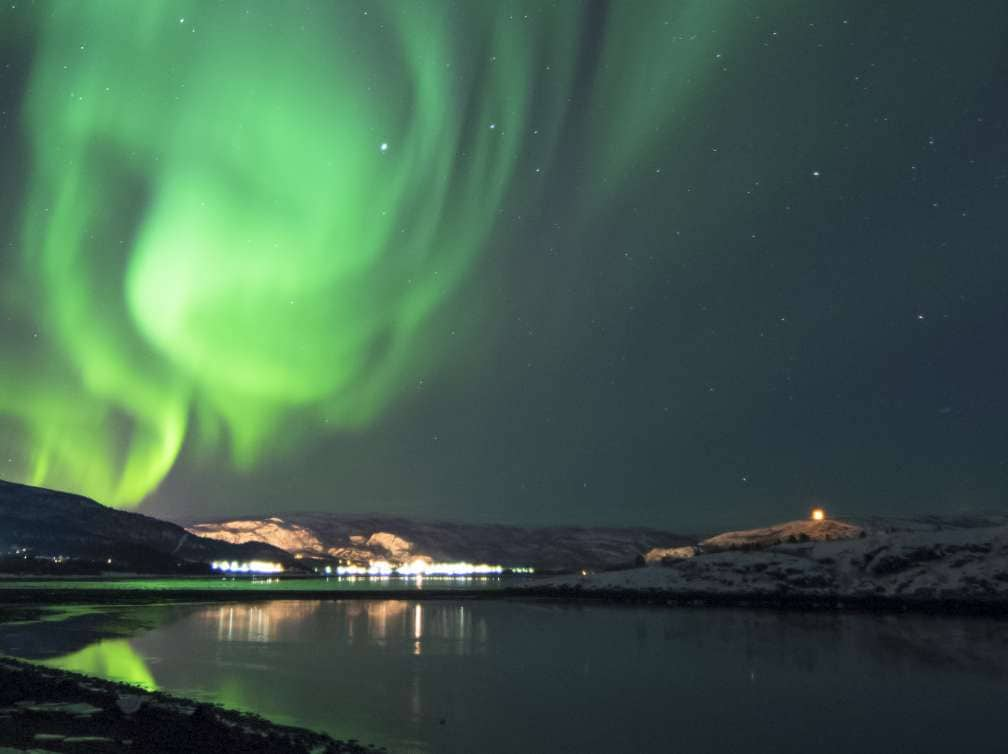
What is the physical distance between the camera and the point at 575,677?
27953 millimetres

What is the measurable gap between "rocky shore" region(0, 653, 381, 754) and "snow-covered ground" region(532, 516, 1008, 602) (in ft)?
221

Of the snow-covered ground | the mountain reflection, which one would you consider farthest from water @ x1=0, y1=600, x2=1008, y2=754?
the snow-covered ground

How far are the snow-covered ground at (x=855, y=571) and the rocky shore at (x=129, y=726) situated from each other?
67.3m

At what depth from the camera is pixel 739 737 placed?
61.5 ft

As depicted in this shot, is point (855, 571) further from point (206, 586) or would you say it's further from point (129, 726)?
point (206, 586)

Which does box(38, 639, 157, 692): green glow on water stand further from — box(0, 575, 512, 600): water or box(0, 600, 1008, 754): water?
box(0, 575, 512, 600): water

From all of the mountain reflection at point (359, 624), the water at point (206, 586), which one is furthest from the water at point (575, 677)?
the water at point (206, 586)

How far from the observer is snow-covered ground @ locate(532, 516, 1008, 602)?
7150cm

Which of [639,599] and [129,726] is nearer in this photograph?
[129,726]

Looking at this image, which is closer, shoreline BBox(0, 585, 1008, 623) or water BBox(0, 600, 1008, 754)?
water BBox(0, 600, 1008, 754)

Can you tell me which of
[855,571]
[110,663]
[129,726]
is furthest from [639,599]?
[129,726]

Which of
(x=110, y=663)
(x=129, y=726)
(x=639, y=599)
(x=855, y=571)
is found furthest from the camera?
(x=639, y=599)

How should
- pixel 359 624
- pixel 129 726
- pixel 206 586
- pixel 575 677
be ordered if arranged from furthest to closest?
pixel 206 586 → pixel 359 624 → pixel 575 677 → pixel 129 726

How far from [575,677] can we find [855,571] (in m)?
61.4
